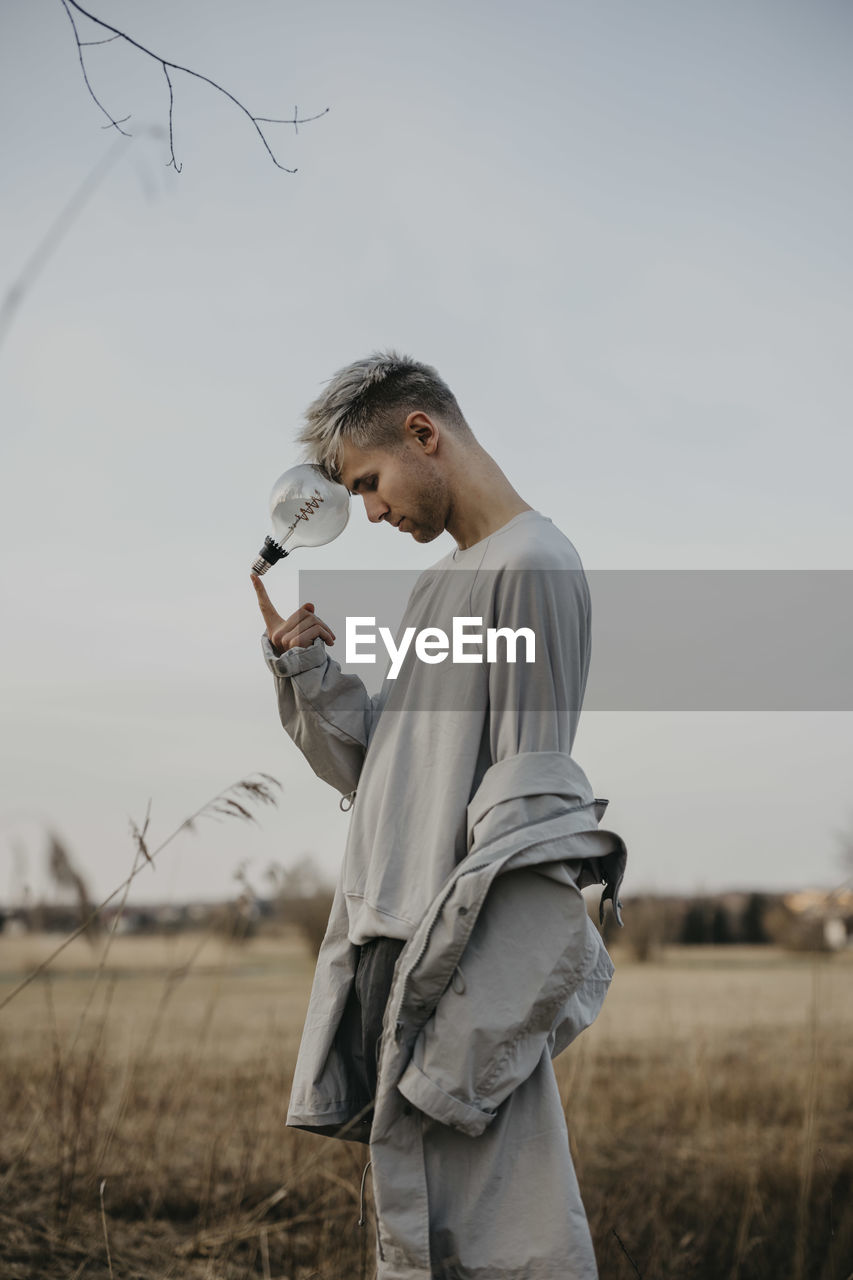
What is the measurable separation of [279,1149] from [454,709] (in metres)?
2.32

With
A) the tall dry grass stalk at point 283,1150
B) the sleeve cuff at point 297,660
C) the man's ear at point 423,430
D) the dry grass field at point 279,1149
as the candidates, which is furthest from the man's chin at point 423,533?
the dry grass field at point 279,1149

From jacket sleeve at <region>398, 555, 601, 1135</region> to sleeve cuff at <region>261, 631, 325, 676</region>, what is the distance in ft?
1.20

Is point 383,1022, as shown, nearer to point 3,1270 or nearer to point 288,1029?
point 3,1270

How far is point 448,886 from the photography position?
1416 mm

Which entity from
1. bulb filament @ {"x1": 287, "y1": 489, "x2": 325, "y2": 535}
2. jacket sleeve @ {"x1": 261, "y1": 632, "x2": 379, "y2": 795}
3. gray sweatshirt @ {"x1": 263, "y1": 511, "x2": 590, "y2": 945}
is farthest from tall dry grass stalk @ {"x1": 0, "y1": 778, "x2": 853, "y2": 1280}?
bulb filament @ {"x1": 287, "y1": 489, "x2": 325, "y2": 535}

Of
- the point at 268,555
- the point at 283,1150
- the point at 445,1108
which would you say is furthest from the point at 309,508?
the point at 283,1150

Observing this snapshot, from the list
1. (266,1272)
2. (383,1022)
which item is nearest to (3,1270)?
(266,1272)

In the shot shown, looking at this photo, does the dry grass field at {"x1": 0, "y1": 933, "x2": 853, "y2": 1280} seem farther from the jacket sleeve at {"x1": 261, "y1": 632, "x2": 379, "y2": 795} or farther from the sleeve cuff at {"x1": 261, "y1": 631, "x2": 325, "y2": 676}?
the sleeve cuff at {"x1": 261, "y1": 631, "x2": 325, "y2": 676}

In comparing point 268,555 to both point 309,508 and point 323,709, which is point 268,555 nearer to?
point 309,508

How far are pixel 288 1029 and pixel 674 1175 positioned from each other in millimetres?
2781

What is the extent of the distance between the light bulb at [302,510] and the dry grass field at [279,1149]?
1.14 meters

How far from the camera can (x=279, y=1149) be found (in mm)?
3305

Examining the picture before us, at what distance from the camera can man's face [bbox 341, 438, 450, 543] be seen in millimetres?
1736

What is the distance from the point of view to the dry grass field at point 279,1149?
246 centimetres
